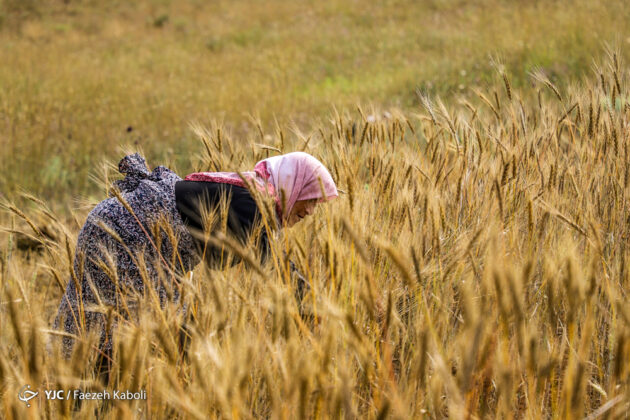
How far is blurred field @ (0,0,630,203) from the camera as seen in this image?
5148 millimetres

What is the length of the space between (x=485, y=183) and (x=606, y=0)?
7104 millimetres

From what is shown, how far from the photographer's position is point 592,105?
6.86ft

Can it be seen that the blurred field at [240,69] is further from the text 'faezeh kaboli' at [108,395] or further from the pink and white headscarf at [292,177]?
the text 'faezeh kaboli' at [108,395]

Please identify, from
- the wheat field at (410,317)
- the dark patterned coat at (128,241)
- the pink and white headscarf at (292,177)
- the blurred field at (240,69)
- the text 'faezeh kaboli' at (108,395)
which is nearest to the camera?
the wheat field at (410,317)

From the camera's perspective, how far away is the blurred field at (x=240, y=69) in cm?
515

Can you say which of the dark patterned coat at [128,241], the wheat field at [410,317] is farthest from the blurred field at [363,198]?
the dark patterned coat at [128,241]

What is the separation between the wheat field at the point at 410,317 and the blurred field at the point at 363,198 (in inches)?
0.4

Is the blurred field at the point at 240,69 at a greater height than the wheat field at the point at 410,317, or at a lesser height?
greater

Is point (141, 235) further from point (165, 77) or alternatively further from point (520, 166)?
point (165, 77)

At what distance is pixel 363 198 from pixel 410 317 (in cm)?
49

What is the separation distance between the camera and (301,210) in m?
2.27

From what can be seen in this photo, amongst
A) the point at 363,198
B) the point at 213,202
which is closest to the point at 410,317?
the point at 363,198

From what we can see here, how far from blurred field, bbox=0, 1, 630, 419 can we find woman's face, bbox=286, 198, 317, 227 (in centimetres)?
20

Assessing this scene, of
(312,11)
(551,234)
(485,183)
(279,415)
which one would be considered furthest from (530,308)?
(312,11)
